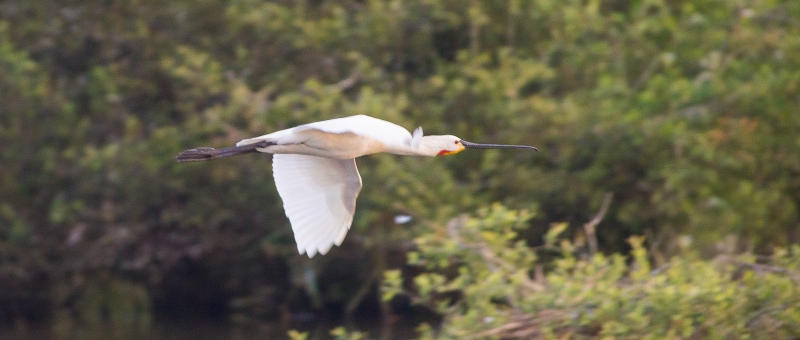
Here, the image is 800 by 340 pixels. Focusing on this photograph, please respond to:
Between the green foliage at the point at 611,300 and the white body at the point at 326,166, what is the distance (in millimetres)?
433

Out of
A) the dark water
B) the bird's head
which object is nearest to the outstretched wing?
the bird's head

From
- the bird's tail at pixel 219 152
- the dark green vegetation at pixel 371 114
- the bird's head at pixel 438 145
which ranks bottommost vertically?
the bird's head at pixel 438 145

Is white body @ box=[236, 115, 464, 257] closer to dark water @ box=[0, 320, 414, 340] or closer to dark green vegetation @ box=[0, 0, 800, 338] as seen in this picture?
dark green vegetation @ box=[0, 0, 800, 338]

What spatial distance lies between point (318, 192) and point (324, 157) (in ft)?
0.84

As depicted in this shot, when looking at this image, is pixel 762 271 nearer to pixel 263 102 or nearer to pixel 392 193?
pixel 392 193

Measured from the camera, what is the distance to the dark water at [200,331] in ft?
30.5

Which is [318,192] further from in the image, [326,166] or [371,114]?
[371,114]

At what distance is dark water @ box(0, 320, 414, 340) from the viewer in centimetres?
929

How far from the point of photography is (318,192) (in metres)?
5.70

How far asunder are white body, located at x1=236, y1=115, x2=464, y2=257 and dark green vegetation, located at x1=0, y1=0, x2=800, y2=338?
227 cm

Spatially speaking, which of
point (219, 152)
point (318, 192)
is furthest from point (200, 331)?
point (219, 152)

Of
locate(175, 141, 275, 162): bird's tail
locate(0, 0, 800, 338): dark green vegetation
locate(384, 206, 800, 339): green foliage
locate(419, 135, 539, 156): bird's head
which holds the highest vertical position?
locate(0, 0, 800, 338): dark green vegetation

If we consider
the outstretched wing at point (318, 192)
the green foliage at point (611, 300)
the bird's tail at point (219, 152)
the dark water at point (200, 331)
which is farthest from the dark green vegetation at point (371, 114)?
the bird's tail at point (219, 152)

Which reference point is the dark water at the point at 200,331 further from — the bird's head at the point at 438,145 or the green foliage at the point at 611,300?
the bird's head at the point at 438,145
